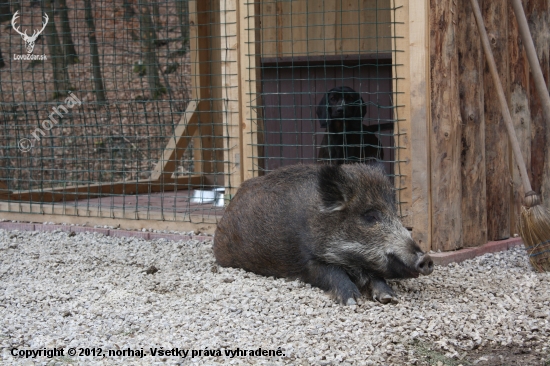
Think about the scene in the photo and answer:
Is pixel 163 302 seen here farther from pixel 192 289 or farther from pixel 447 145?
pixel 447 145

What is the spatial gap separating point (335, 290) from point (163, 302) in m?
1.17

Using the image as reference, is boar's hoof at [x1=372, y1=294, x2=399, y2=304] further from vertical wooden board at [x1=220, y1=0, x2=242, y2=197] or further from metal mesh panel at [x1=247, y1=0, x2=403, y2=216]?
metal mesh panel at [x1=247, y1=0, x2=403, y2=216]

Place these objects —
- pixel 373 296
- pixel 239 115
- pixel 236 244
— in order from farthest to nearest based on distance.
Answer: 1. pixel 239 115
2. pixel 236 244
3. pixel 373 296

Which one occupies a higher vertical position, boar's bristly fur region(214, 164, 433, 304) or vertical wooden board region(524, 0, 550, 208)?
vertical wooden board region(524, 0, 550, 208)

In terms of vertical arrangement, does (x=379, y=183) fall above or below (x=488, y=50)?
below

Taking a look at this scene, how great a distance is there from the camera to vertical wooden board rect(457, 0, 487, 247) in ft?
18.7

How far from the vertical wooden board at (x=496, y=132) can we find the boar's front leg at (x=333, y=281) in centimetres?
205

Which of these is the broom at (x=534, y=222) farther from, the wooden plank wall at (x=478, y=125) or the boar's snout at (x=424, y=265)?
the boar's snout at (x=424, y=265)

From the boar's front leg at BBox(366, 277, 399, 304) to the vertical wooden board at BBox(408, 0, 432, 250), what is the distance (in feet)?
→ 3.87

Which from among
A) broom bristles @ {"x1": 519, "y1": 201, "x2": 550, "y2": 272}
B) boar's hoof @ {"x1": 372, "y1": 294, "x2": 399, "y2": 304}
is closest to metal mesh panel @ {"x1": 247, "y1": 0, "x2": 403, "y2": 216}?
broom bristles @ {"x1": 519, "y1": 201, "x2": 550, "y2": 272}

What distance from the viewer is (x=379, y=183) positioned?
4.86m

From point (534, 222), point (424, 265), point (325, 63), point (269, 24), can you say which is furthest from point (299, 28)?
point (424, 265)

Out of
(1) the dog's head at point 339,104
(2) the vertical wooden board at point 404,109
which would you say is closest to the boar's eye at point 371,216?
(2) the vertical wooden board at point 404,109

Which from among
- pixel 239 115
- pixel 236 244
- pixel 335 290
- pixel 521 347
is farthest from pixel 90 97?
pixel 521 347
